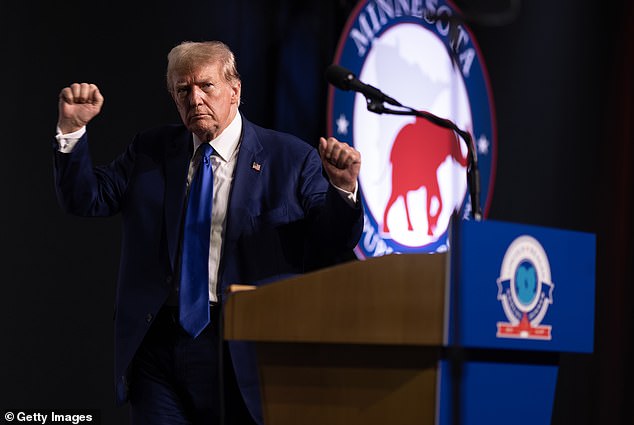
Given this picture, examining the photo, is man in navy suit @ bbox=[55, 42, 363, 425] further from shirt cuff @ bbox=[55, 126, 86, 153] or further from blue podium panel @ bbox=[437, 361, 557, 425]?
blue podium panel @ bbox=[437, 361, 557, 425]

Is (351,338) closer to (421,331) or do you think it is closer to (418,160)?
(421,331)

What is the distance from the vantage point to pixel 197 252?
8.41 feet

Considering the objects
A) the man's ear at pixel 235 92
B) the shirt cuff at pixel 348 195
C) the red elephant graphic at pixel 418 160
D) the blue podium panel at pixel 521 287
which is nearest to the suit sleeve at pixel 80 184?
the man's ear at pixel 235 92

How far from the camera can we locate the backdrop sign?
443 centimetres

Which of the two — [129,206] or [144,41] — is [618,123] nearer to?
[144,41]

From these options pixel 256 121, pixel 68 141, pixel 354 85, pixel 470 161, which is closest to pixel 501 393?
pixel 470 161

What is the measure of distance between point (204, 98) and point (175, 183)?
26 centimetres

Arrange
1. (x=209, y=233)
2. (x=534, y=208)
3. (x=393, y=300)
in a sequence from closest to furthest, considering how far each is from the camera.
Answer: (x=393, y=300) < (x=209, y=233) < (x=534, y=208)

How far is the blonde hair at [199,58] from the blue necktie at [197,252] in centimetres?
23

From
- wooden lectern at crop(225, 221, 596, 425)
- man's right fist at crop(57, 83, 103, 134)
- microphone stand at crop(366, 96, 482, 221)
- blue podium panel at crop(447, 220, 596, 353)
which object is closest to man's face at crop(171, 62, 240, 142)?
man's right fist at crop(57, 83, 103, 134)

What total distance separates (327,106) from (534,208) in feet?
6.20

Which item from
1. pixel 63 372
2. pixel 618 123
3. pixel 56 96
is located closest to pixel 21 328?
pixel 63 372

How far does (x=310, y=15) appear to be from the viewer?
422 centimetres

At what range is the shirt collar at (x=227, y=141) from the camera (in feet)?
9.02
